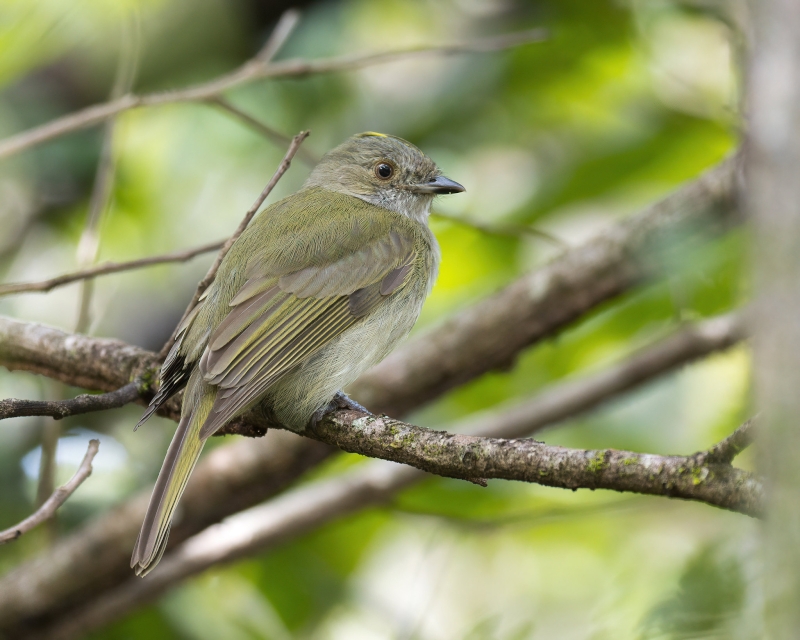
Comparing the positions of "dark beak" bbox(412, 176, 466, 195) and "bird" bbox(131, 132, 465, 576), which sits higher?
"dark beak" bbox(412, 176, 466, 195)

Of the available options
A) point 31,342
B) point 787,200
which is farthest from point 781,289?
point 31,342

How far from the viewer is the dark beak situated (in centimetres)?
409

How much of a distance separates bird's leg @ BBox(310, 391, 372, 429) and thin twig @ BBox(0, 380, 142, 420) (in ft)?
1.81

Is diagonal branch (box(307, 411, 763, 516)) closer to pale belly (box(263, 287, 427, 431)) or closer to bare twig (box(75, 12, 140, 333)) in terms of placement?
pale belly (box(263, 287, 427, 431))

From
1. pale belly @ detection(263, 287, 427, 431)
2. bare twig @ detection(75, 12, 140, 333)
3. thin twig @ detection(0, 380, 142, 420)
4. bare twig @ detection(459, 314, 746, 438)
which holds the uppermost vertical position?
bare twig @ detection(75, 12, 140, 333)

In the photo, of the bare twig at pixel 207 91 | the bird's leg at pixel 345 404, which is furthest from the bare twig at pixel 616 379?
the bare twig at pixel 207 91

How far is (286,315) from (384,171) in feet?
4.65

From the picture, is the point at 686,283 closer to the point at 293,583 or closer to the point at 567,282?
the point at 567,282

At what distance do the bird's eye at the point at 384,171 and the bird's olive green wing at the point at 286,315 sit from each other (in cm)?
73

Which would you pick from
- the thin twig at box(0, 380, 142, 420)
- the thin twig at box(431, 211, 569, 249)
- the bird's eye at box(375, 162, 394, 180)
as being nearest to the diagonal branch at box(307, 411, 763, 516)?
the thin twig at box(0, 380, 142, 420)

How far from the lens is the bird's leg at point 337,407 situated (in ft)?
8.96

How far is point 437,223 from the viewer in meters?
4.79

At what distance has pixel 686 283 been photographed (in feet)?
12.5

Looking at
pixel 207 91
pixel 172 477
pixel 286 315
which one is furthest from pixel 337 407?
pixel 207 91
